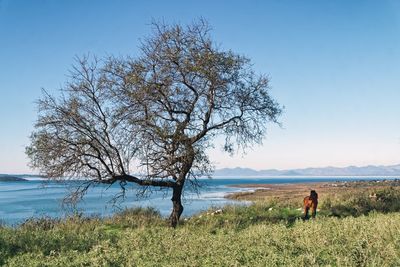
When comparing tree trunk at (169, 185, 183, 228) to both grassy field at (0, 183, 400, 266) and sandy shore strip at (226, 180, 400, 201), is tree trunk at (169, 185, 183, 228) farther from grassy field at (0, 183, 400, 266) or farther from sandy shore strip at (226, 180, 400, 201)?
sandy shore strip at (226, 180, 400, 201)

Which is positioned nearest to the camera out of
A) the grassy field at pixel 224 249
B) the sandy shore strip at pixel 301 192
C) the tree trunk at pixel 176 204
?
the grassy field at pixel 224 249

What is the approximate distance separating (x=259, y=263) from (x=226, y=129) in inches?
506

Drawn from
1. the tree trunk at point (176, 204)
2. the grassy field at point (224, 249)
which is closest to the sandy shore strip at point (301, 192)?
the tree trunk at point (176, 204)

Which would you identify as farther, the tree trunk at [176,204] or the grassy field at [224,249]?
the tree trunk at [176,204]

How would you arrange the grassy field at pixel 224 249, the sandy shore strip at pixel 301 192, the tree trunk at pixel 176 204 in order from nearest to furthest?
the grassy field at pixel 224 249 < the tree trunk at pixel 176 204 < the sandy shore strip at pixel 301 192

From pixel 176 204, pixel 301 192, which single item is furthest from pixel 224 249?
pixel 301 192

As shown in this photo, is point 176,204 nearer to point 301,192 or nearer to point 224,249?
point 224,249

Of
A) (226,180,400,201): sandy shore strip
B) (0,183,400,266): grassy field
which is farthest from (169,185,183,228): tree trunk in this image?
(226,180,400,201): sandy shore strip

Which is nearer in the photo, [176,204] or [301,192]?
[176,204]

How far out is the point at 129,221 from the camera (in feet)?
67.7

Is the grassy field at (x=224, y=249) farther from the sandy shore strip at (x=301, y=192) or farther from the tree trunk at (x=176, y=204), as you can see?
the sandy shore strip at (x=301, y=192)

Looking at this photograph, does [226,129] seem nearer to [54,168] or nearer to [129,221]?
[129,221]

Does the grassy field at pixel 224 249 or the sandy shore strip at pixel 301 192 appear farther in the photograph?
the sandy shore strip at pixel 301 192

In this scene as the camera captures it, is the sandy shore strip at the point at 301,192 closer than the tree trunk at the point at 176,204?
No
